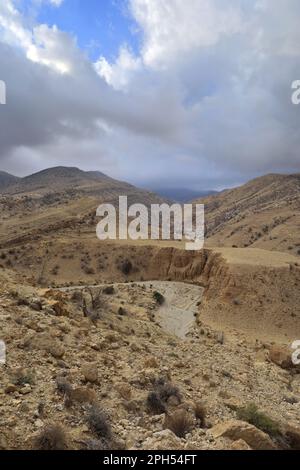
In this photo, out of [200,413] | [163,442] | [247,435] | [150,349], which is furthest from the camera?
[150,349]

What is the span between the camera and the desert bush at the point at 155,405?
8.40 m

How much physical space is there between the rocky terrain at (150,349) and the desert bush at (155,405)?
0.02 metres

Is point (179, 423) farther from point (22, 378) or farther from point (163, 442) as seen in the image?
point (22, 378)

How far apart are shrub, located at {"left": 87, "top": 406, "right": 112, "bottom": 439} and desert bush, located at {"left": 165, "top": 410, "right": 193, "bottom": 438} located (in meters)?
1.18

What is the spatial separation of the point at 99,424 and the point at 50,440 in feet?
3.49

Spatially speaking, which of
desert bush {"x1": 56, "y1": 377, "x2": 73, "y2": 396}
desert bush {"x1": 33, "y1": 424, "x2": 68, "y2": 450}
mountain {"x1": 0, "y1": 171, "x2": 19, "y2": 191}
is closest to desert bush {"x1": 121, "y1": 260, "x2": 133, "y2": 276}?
desert bush {"x1": 56, "y1": 377, "x2": 73, "y2": 396}

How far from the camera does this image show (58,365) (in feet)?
29.3

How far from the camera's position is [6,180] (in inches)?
6102

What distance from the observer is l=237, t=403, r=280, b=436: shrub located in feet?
29.3

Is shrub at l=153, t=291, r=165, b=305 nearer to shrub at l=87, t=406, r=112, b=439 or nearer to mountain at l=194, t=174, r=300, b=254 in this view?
shrub at l=87, t=406, r=112, b=439

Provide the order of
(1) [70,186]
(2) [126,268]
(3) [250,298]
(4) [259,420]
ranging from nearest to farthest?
(4) [259,420] → (3) [250,298] → (2) [126,268] → (1) [70,186]

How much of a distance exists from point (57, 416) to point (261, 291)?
2077 cm

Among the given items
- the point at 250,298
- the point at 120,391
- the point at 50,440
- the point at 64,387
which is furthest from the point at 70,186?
the point at 50,440
